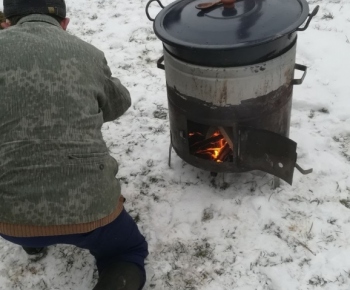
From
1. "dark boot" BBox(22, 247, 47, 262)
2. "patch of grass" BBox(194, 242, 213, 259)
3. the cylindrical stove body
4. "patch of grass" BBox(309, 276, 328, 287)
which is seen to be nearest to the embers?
the cylindrical stove body

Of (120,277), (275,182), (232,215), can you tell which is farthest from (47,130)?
(275,182)

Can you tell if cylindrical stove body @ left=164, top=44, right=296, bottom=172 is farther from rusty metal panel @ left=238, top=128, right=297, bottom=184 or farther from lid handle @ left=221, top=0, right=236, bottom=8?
lid handle @ left=221, top=0, right=236, bottom=8

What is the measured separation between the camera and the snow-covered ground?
8.29 ft

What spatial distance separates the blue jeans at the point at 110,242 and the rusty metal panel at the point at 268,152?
852 mm

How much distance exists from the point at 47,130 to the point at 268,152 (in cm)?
136

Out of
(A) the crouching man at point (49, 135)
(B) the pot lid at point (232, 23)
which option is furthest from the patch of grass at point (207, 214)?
(B) the pot lid at point (232, 23)

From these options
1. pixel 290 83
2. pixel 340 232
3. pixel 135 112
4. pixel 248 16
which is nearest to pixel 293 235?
pixel 340 232

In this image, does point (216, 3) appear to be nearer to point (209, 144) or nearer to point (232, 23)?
point (232, 23)

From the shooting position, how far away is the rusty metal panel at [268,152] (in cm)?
251

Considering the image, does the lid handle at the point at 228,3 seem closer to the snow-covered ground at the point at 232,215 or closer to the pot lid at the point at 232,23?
the pot lid at the point at 232,23

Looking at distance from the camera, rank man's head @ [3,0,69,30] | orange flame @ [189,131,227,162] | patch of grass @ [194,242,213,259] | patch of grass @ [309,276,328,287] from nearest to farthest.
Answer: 1. man's head @ [3,0,69,30]
2. patch of grass @ [309,276,328,287]
3. patch of grass @ [194,242,213,259]
4. orange flame @ [189,131,227,162]

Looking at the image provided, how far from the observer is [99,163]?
6.64 ft

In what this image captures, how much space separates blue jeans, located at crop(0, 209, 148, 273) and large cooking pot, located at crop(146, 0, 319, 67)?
100 cm

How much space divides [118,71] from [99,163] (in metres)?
2.69
